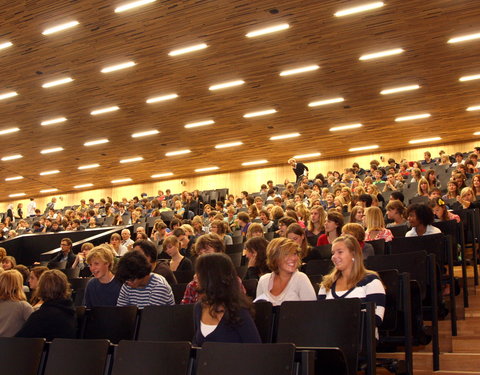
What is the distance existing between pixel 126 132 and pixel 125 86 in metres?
4.34

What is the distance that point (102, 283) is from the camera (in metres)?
5.48

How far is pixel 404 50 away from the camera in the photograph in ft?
44.2

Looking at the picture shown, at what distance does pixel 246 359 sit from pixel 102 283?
3077 millimetres

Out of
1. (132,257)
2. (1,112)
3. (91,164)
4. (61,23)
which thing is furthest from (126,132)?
(132,257)

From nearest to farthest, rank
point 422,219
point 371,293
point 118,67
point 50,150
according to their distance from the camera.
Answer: point 371,293 → point 422,219 → point 118,67 → point 50,150

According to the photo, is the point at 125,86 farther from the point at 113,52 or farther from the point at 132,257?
the point at 132,257

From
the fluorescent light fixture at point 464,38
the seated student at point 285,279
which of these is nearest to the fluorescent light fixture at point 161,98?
the fluorescent light fixture at point 464,38

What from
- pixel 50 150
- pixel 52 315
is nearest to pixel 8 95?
pixel 50 150

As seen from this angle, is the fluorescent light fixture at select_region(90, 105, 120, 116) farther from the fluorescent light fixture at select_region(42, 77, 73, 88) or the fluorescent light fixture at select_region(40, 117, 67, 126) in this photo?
the fluorescent light fixture at select_region(42, 77, 73, 88)

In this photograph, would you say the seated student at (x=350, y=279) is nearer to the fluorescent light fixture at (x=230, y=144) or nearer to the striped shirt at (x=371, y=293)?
the striped shirt at (x=371, y=293)

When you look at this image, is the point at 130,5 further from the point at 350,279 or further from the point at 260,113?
the point at 350,279

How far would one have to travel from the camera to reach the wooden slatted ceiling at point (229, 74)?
37.9ft

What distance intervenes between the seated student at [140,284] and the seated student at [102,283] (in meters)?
0.53

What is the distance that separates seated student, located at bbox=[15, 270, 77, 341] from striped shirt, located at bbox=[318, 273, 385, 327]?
70.7 inches
